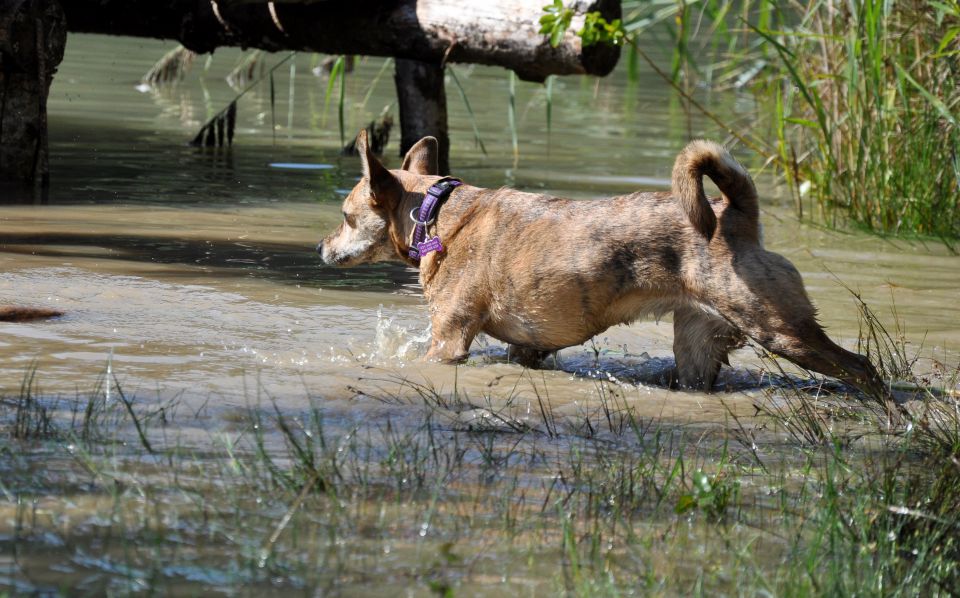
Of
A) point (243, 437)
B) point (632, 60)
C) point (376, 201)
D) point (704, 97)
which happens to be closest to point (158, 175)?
point (632, 60)

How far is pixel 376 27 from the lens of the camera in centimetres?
1045

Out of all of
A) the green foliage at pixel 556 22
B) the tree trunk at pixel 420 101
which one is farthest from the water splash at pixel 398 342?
the tree trunk at pixel 420 101

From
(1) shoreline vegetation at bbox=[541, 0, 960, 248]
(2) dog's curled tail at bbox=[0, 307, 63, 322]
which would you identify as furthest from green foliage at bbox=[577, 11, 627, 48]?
(2) dog's curled tail at bbox=[0, 307, 63, 322]

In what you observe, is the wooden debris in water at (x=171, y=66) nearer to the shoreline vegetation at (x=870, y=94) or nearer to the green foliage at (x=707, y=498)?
the shoreline vegetation at (x=870, y=94)

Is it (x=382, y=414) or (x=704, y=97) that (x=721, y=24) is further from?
(x=704, y=97)

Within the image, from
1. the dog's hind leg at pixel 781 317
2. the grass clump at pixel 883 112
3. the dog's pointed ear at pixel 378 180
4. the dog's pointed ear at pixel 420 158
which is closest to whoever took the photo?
the dog's hind leg at pixel 781 317

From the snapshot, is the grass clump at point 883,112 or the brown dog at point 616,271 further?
the grass clump at point 883,112

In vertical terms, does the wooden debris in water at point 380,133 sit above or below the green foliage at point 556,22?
below

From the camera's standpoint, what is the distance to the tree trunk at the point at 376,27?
9789 millimetres

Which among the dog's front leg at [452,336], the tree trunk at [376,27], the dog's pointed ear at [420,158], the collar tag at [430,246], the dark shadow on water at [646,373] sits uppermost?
the tree trunk at [376,27]

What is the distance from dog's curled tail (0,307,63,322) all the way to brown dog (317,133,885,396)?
5.43ft

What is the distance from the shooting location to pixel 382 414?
4645 millimetres

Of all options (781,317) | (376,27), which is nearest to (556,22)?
(376,27)

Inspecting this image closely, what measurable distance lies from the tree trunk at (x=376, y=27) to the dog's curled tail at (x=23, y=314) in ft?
15.4
